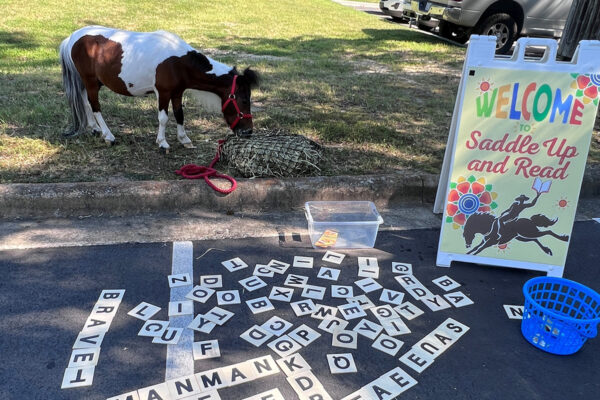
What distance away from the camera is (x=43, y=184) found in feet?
13.4

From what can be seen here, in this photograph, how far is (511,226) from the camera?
11.7 ft

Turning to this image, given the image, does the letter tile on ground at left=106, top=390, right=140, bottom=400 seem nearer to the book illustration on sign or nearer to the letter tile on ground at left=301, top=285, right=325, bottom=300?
the letter tile on ground at left=301, top=285, right=325, bottom=300

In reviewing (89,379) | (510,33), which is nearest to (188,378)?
(89,379)

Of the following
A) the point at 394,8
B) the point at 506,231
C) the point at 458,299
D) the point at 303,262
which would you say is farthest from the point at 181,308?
the point at 394,8

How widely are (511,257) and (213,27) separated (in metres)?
11.7

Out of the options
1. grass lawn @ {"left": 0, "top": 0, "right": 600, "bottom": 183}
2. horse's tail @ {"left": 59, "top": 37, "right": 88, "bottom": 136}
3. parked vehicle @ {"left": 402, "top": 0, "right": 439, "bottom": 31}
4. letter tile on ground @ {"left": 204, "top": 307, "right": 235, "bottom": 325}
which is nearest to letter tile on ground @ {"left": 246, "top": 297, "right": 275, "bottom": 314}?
letter tile on ground @ {"left": 204, "top": 307, "right": 235, "bottom": 325}

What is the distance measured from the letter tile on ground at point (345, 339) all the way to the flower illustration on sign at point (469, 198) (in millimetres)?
1308

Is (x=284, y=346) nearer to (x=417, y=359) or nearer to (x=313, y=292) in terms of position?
(x=313, y=292)

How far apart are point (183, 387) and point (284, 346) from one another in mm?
615

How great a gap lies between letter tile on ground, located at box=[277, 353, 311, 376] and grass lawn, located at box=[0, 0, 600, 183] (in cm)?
246

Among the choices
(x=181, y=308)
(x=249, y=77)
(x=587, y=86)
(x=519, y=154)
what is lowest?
(x=181, y=308)

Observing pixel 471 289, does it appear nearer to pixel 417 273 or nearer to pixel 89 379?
pixel 417 273

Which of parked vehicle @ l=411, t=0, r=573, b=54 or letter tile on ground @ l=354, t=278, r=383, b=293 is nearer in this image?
letter tile on ground @ l=354, t=278, r=383, b=293

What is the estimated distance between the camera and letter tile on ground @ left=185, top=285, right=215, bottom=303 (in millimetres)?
3143
